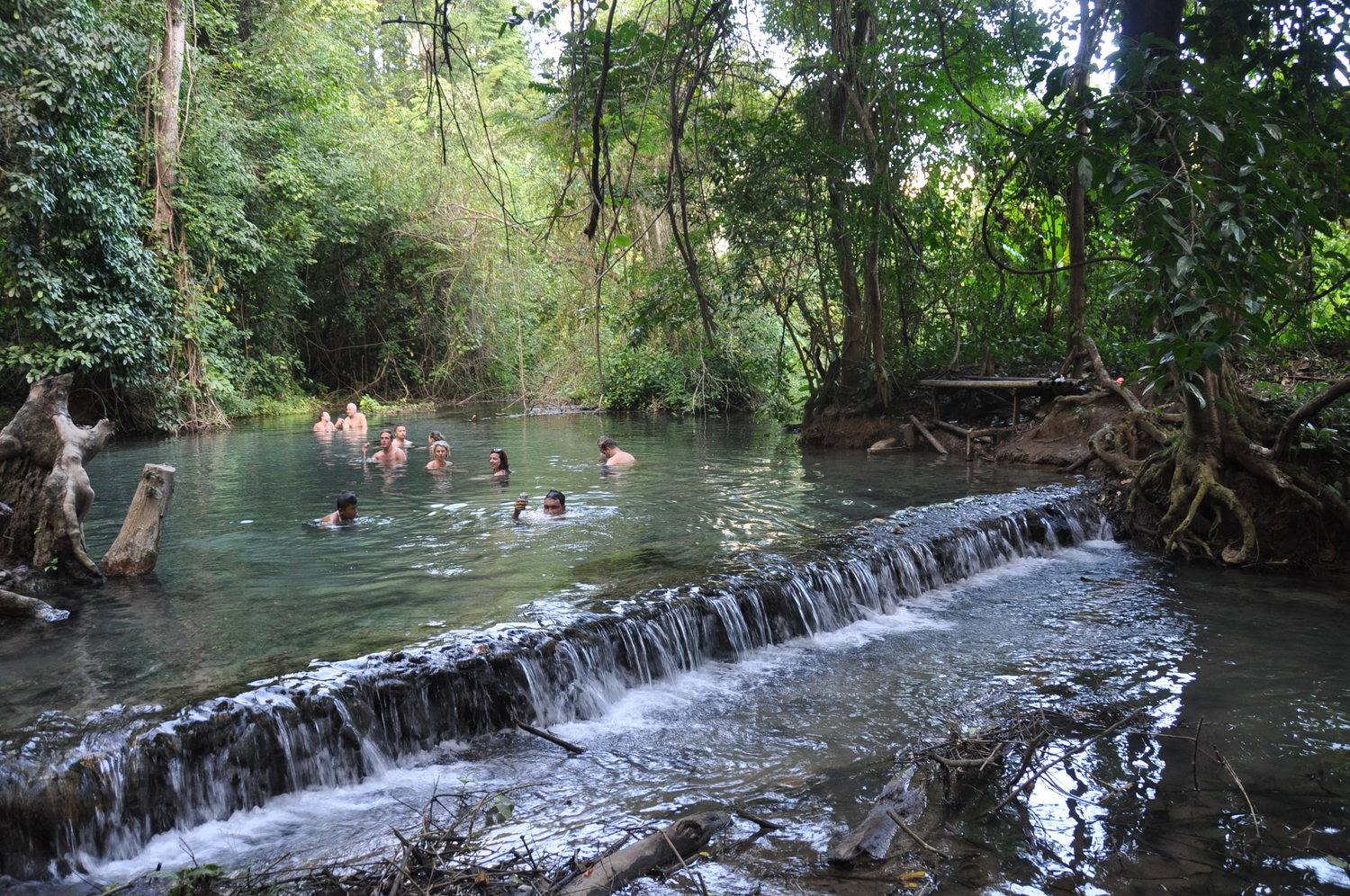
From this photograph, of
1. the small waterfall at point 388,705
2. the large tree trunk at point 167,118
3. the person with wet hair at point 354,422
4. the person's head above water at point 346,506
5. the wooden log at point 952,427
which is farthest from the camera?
the person with wet hair at point 354,422

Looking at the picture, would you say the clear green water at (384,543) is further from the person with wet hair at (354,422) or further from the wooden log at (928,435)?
the person with wet hair at (354,422)

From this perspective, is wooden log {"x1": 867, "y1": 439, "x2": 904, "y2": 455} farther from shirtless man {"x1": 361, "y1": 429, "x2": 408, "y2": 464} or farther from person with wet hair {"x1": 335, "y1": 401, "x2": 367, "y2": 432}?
person with wet hair {"x1": 335, "y1": 401, "x2": 367, "y2": 432}

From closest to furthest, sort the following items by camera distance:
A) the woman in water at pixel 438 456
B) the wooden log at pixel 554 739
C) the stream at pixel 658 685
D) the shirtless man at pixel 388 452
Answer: the stream at pixel 658 685 → the wooden log at pixel 554 739 → the woman in water at pixel 438 456 → the shirtless man at pixel 388 452

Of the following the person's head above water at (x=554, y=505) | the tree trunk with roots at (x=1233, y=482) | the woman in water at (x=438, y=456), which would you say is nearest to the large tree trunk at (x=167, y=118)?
the woman in water at (x=438, y=456)

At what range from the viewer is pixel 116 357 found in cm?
1869

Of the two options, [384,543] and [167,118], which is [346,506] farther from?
[167,118]

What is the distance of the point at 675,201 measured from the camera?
11.5 metres

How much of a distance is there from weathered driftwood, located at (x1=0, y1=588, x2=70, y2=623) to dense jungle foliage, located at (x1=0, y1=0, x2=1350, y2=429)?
4.59 m

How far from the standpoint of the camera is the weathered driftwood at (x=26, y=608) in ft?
21.8

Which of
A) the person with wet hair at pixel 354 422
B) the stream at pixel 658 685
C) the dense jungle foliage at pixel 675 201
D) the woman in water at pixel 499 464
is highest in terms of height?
the dense jungle foliage at pixel 675 201

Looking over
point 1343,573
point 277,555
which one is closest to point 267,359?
point 277,555

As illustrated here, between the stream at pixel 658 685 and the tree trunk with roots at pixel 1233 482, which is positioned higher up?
the tree trunk with roots at pixel 1233 482

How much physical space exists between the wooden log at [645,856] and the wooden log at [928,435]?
13.0 m

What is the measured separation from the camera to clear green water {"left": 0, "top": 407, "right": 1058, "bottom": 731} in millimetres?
6055
